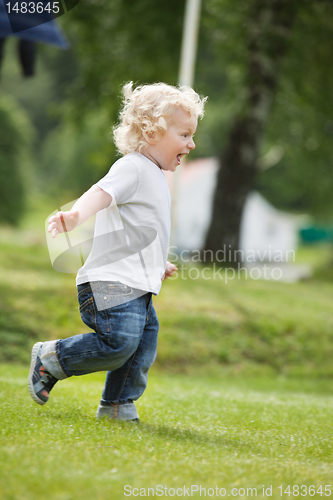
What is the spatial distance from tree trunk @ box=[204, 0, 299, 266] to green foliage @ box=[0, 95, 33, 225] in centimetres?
921

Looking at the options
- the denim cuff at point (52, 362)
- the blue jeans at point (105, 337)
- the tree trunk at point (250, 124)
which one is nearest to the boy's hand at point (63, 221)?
the blue jeans at point (105, 337)

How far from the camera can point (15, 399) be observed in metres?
3.50

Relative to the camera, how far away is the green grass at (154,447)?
1950 mm

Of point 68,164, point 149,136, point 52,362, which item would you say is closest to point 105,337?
point 52,362

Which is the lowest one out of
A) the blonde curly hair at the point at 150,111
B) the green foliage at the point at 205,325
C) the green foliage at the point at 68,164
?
the green foliage at the point at 68,164

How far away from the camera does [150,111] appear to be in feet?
9.83

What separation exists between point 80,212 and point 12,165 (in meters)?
17.2

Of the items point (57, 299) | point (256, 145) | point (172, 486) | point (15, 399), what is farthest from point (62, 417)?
point (256, 145)

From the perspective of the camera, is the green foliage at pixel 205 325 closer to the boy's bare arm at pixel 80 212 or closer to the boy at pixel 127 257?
the boy at pixel 127 257

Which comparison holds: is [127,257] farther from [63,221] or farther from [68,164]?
[68,164]

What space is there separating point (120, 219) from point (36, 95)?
59.0 meters

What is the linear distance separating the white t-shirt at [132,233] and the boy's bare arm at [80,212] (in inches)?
3.3

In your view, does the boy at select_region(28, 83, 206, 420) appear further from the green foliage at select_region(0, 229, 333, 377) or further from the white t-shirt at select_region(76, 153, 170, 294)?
the green foliage at select_region(0, 229, 333, 377)

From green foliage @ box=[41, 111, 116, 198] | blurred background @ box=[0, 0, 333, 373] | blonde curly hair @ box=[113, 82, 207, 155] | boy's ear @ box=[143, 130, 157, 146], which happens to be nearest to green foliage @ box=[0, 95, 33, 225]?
blurred background @ box=[0, 0, 333, 373]
